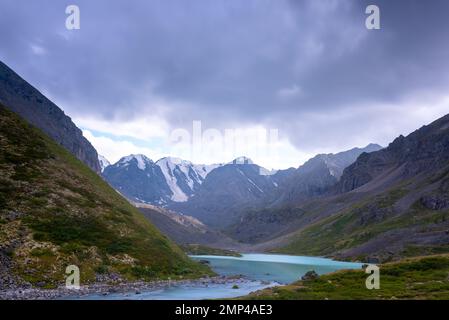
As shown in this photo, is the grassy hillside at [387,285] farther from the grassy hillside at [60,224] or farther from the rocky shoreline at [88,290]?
the grassy hillside at [60,224]

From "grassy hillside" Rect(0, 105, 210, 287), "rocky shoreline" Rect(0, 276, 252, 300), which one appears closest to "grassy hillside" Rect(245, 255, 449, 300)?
"rocky shoreline" Rect(0, 276, 252, 300)

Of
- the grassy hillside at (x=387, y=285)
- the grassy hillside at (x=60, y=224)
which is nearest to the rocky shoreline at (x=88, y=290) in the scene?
the grassy hillside at (x=60, y=224)

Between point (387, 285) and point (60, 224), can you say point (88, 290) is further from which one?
point (387, 285)

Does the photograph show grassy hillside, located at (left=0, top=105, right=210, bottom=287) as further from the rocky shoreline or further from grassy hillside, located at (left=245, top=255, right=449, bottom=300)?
grassy hillside, located at (left=245, top=255, right=449, bottom=300)

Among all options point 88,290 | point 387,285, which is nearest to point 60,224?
point 88,290

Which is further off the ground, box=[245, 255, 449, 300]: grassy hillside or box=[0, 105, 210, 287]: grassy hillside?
box=[0, 105, 210, 287]: grassy hillside
